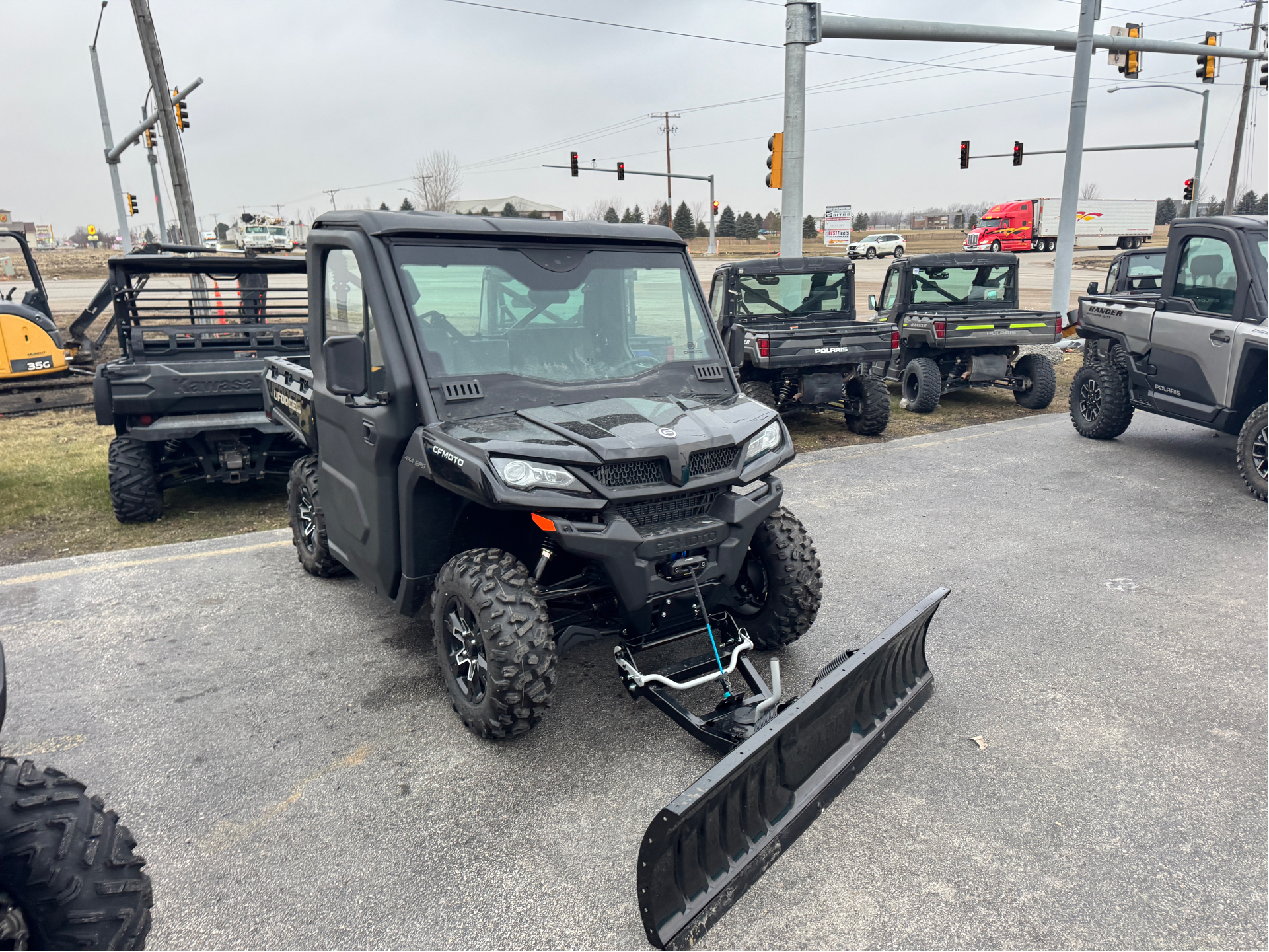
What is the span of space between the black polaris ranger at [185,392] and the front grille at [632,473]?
415 cm

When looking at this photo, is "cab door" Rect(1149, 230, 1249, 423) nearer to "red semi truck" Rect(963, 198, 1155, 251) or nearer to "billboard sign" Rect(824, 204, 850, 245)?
"billboard sign" Rect(824, 204, 850, 245)

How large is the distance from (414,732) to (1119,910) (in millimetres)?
2694

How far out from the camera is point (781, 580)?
155 inches

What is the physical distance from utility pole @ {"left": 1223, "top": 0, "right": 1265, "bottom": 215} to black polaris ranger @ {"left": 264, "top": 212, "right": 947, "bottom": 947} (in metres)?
35.8

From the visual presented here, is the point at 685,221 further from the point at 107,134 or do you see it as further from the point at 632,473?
the point at 632,473

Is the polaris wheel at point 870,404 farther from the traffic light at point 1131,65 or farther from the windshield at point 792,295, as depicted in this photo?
the traffic light at point 1131,65

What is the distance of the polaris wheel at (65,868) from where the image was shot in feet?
5.70

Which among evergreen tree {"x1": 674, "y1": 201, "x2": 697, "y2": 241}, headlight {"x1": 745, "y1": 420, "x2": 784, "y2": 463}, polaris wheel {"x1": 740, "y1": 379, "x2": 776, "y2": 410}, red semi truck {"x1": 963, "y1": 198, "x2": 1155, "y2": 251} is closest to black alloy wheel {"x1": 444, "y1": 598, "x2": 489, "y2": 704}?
headlight {"x1": 745, "y1": 420, "x2": 784, "y2": 463}

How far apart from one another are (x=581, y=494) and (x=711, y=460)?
23.3 inches

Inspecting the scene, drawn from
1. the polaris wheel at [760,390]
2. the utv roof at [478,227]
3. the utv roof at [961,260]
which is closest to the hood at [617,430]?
the utv roof at [478,227]

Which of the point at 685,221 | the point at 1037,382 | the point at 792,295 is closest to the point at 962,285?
the point at 1037,382

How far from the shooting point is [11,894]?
174 cm

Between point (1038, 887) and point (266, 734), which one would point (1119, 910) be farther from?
point (266, 734)

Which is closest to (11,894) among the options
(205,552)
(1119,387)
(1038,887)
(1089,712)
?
(1038,887)
